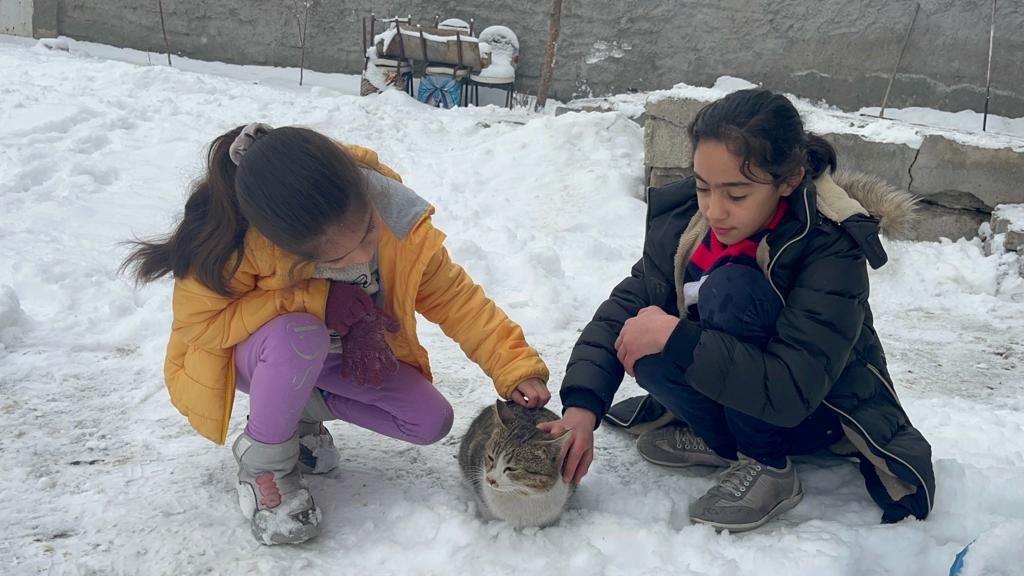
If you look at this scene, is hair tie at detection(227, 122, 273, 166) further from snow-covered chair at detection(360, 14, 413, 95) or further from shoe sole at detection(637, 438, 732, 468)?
snow-covered chair at detection(360, 14, 413, 95)

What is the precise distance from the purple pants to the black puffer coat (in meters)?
0.55

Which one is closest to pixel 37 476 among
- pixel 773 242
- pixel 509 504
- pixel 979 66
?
pixel 509 504

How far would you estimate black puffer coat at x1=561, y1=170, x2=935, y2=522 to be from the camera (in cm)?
200

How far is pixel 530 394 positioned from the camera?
2.29 m

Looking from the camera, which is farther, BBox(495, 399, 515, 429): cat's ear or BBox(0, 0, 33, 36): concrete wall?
BBox(0, 0, 33, 36): concrete wall

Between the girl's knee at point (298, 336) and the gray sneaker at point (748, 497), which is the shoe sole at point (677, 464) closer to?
the gray sneaker at point (748, 497)

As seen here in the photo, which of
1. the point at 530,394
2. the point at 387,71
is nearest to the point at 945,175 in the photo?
the point at 530,394

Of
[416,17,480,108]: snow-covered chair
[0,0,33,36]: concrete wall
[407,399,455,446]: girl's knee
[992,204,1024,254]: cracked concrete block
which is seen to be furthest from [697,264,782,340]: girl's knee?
[0,0,33,36]: concrete wall

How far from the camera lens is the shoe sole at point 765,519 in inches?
84.5

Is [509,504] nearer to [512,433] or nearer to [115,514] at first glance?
[512,433]

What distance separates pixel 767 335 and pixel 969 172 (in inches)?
155

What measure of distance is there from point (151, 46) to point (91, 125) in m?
6.73

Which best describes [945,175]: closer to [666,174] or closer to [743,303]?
[666,174]

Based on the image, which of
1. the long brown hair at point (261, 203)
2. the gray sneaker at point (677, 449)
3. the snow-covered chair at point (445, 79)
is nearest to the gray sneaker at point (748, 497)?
the gray sneaker at point (677, 449)
